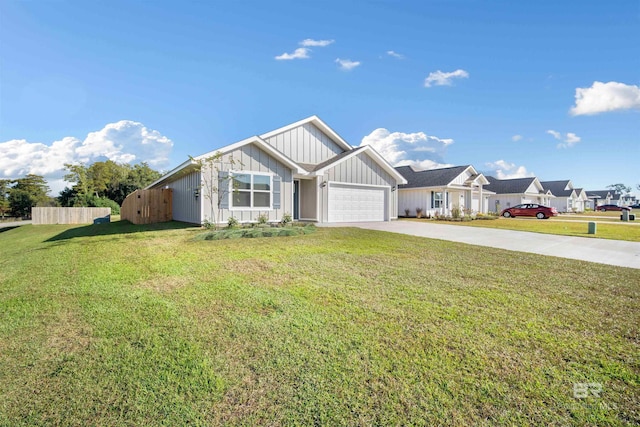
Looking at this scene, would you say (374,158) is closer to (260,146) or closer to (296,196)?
(296,196)

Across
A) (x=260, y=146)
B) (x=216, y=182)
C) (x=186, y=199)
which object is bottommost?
(x=186, y=199)

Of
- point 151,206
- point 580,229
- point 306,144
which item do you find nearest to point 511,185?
point 580,229

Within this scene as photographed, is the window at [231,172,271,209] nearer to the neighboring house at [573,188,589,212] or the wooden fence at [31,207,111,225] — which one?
the wooden fence at [31,207,111,225]

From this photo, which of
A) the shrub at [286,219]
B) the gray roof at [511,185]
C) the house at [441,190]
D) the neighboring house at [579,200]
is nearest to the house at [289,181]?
the shrub at [286,219]

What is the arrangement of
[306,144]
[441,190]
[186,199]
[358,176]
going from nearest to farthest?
[186,199] < [358,176] < [306,144] < [441,190]

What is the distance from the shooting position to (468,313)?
362 centimetres

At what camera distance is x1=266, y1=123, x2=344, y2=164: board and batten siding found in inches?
670

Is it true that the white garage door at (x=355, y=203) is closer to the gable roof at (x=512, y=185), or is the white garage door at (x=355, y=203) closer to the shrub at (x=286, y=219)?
the shrub at (x=286, y=219)

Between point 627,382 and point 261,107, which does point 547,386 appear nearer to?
point 627,382

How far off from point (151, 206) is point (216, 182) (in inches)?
249

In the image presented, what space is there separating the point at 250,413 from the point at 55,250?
9513 mm

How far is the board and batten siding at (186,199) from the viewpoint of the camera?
1263cm

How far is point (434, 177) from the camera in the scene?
86.7ft

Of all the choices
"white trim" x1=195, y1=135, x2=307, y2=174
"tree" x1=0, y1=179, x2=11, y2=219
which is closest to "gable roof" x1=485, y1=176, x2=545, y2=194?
"white trim" x1=195, y1=135, x2=307, y2=174
